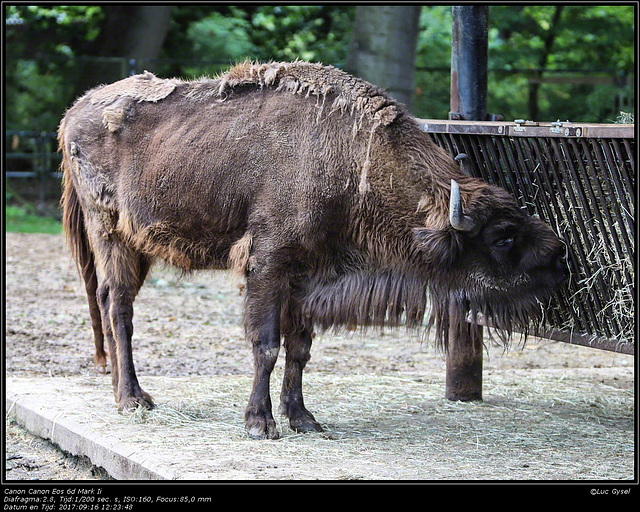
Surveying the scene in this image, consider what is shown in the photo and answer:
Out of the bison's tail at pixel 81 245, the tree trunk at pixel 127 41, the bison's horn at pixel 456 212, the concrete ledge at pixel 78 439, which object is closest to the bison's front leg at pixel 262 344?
the concrete ledge at pixel 78 439

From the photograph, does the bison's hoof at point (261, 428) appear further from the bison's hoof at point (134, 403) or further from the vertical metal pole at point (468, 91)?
the vertical metal pole at point (468, 91)

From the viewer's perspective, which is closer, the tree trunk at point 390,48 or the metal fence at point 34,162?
the tree trunk at point 390,48

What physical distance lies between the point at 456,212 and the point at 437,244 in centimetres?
27

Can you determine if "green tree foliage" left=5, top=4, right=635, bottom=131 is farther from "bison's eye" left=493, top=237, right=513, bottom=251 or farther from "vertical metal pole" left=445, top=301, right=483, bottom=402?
"bison's eye" left=493, top=237, right=513, bottom=251

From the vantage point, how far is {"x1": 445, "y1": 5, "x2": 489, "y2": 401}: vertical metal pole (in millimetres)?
6691

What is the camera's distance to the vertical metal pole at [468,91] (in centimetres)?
669

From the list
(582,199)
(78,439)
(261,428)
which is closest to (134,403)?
(78,439)

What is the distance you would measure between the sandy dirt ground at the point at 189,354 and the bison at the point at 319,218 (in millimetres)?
499

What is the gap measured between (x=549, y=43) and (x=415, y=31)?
8507 mm

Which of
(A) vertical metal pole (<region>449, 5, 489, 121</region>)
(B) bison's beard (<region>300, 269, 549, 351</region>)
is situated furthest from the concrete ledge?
(A) vertical metal pole (<region>449, 5, 489, 121</region>)

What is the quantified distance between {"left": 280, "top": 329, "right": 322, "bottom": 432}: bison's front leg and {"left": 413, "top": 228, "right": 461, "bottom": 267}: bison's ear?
3.45ft

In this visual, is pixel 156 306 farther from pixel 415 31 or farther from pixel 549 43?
pixel 549 43

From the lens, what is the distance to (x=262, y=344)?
→ 226 inches

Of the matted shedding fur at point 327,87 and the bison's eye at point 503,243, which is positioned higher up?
the matted shedding fur at point 327,87
